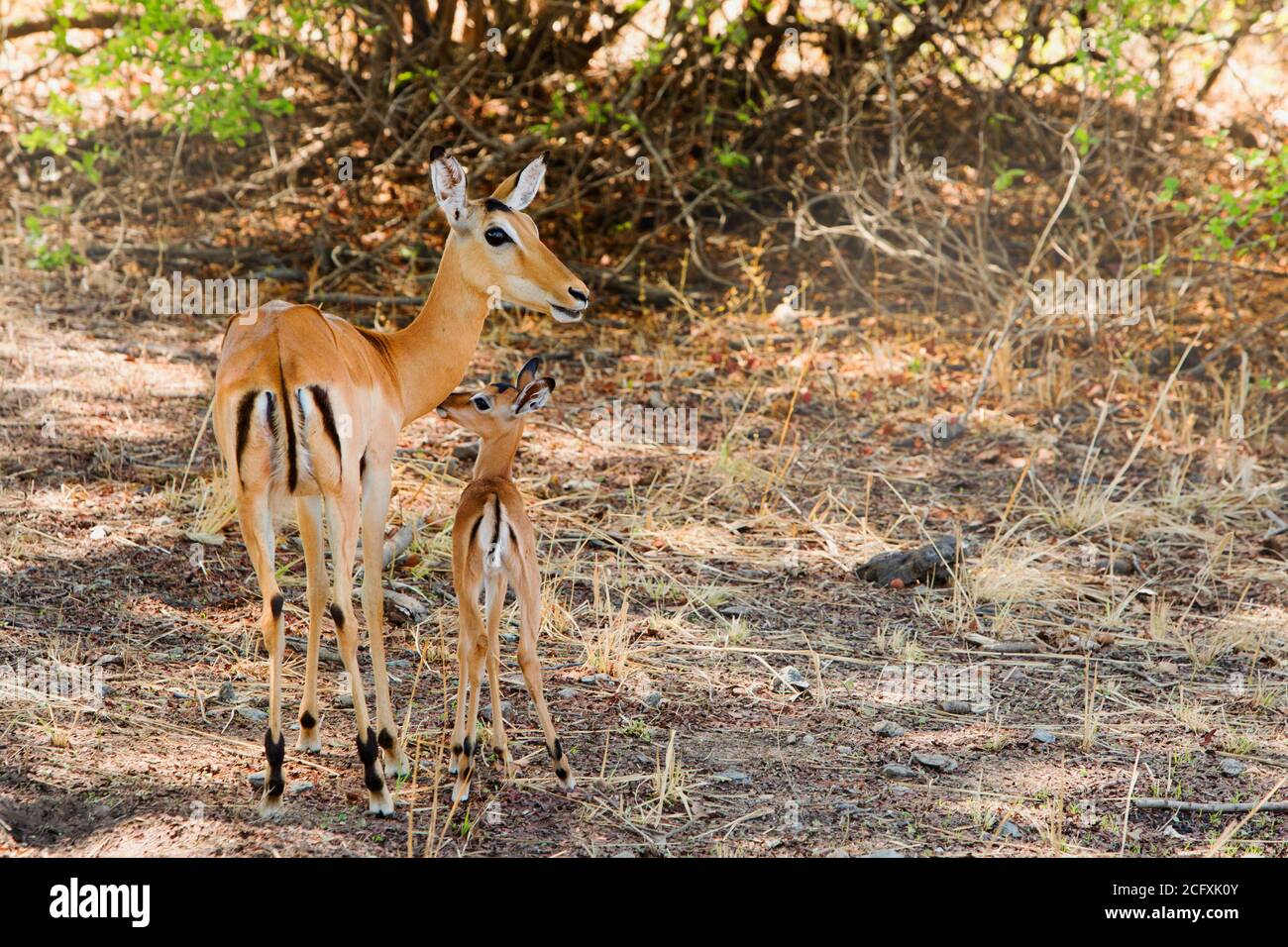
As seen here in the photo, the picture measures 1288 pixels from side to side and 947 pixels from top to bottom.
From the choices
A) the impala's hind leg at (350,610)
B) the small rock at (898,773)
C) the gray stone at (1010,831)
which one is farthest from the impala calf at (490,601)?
the gray stone at (1010,831)

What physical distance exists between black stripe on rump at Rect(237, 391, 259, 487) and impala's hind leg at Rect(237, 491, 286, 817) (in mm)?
99

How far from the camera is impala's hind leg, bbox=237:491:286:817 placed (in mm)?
4578

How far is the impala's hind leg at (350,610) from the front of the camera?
4.64m

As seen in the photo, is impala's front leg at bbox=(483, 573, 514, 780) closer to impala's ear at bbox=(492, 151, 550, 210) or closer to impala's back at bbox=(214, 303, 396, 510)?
Result: impala's back at bbox=(214, 303, 396, 510)

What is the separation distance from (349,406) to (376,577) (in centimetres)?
71

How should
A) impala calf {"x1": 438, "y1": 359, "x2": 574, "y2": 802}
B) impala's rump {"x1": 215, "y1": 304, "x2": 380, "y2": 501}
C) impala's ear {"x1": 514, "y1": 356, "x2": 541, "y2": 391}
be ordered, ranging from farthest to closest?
impala's ear {"x1": 514, "y1": 356, "x2": 541, "y2": 391}
impala calf {"x1": 438, "y1": 359, "x2": 574, "y2": 802}
impala's rump {"x1": 215, "y1": 304, "x2": 380, "y2": 501}

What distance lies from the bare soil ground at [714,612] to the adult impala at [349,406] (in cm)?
45

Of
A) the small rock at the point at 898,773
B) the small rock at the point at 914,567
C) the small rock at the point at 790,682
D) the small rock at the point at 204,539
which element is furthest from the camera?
the small rock at the point at 914,567

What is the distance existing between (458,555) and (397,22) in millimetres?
6115

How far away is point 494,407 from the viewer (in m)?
5.35

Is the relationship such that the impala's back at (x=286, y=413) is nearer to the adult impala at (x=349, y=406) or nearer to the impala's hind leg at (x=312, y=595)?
the adult impala at (x=349, y=406)

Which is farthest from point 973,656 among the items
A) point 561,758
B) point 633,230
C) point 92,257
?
point 92,257

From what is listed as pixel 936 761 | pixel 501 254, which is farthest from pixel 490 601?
pixel 936 761

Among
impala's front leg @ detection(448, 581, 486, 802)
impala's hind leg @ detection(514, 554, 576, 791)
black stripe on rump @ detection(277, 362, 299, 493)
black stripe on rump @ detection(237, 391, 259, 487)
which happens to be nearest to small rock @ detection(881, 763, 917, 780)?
impala's hind leg @ detection(514, 554, 576, 791)
